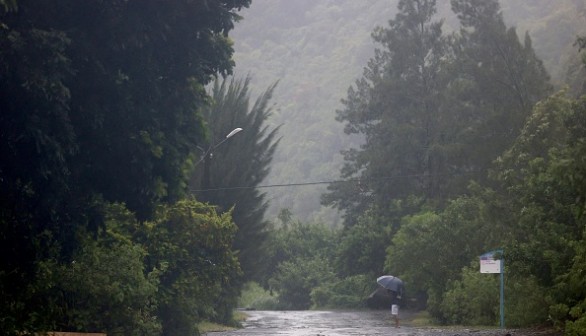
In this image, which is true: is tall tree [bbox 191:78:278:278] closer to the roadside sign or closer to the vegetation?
the vegetation

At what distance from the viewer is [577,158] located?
26250mm

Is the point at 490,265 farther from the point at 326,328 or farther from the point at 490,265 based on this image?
the point at 326,328

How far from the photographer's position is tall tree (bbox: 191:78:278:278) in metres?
53.6

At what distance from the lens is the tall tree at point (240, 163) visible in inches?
2109

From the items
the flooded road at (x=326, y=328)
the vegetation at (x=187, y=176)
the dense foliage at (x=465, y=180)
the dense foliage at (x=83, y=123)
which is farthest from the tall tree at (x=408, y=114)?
the dense foliage at (x=83, y=123)

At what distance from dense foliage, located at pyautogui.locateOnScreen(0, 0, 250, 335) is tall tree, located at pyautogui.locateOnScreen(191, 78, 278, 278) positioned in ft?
97.3

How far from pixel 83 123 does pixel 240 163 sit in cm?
3733

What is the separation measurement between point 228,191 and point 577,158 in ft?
98.3

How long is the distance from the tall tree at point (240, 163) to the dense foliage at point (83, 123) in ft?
97.3

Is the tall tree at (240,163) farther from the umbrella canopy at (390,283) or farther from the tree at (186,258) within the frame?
the tree at (186,258)

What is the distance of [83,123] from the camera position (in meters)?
18.2

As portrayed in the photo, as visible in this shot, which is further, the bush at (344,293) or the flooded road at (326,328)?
the bush at (344,293)

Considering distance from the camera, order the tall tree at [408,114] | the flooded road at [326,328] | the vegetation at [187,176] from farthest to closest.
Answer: the tall tree at [408,114], the flooded road at [326,328], the vegetation at [187,176]

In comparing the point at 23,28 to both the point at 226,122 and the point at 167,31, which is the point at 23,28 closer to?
the point at 167,31
